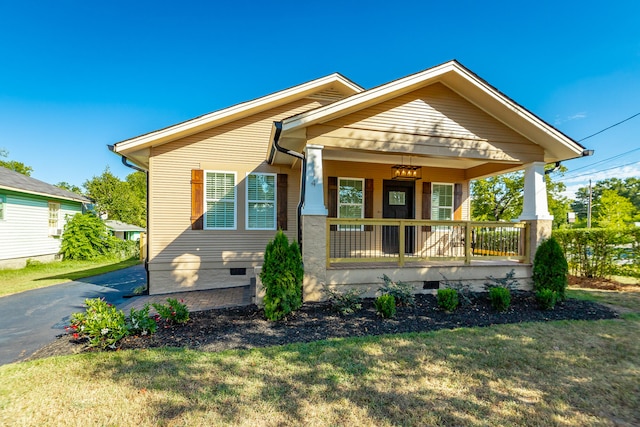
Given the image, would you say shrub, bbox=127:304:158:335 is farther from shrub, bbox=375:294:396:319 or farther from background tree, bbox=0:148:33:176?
background tree, bbox=0:148:33:176

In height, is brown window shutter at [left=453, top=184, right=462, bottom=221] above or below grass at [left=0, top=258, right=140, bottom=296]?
above

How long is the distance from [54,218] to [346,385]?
727 inches

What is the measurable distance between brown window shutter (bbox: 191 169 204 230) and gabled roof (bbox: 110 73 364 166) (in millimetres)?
1087

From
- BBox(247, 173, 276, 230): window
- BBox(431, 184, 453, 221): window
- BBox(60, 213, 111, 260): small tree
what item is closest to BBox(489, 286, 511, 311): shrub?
BBox(431, 184, 453, 221): window

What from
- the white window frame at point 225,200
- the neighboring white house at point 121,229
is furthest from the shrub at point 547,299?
the neighboring white house at point 121,229

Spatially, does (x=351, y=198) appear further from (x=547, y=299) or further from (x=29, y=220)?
(x=29, y=220)

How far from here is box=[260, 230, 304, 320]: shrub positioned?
15.8ft

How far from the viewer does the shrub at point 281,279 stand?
4.80 metres

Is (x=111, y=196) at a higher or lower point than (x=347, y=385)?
higher

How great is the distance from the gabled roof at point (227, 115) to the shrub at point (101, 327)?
14.2ft

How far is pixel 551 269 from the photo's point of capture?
6.04 meters

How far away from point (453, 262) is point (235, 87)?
45.1 feet

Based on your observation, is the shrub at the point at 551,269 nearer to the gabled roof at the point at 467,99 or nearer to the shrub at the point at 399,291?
the gabled roof at the point at 467,99

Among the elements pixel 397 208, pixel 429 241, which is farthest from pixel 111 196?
pixel 429 241
